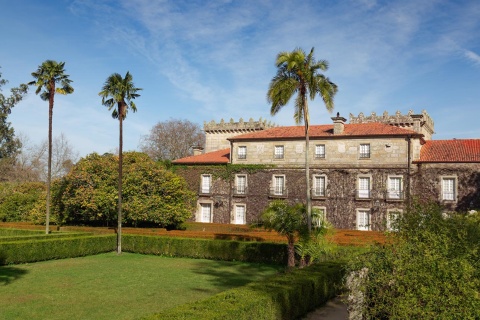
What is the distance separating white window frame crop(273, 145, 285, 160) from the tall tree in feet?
100

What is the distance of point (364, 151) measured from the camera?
3647 cm

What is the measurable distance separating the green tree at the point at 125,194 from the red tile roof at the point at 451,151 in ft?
62.3

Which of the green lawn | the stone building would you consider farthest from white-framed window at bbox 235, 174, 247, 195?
the green lawn

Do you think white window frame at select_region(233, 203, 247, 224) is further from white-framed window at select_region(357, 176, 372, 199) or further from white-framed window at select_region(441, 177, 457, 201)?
white-framed window at select_region(441, 177, 457, 201)

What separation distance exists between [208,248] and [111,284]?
28.8 ft

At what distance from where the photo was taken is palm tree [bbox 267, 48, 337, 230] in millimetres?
23422

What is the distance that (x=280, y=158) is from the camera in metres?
39.6

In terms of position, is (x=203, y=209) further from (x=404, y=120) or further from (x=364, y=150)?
(x=404, y=120)

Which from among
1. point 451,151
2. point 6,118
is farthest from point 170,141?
point 451,151

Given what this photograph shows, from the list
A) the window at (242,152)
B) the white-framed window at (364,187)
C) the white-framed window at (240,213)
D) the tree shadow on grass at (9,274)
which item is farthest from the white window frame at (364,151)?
the tree shadow on grass at (9,274)

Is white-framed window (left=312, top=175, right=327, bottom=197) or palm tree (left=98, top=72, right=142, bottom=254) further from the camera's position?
white-framed window (left=312, top=175, right=327, bottom=197)

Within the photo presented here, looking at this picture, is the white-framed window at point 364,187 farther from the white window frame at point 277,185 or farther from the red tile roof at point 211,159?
the red tile roof at point 211,159

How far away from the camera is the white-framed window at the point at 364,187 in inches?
1433

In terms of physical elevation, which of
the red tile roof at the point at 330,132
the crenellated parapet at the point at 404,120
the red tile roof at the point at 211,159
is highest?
the crenellated parapet at the point at 404,120
